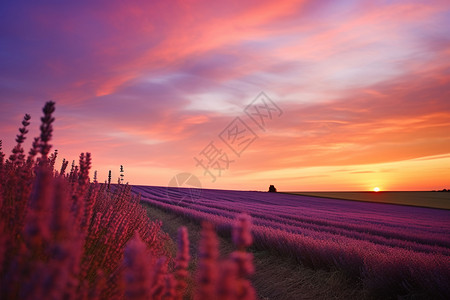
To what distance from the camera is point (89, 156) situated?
230 cm

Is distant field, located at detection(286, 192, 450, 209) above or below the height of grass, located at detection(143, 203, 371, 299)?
above

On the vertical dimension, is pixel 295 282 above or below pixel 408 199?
below

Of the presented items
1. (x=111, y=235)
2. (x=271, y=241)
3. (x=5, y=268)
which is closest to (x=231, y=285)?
(x=5, y=268)

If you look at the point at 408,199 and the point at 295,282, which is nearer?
the point at 295,282

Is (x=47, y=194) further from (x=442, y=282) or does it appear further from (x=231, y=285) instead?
(x=442, y=282)

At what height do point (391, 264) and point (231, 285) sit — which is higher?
point (231, 285)

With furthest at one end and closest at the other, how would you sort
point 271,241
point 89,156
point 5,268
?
1. point 271,241
2. point 89,156
3. point 5,268

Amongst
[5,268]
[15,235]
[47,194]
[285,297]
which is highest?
[47,194]

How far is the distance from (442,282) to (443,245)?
311 inches

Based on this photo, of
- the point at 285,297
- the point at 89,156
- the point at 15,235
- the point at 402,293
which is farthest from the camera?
the point at 285,297

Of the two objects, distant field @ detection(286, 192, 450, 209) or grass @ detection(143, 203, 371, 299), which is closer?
grass @ detection(143, 203, 371, 299)

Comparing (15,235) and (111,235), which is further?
(111,235)

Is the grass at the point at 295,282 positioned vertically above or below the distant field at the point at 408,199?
below

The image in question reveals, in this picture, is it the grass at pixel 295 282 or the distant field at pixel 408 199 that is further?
the distant field at pixel 408 199
